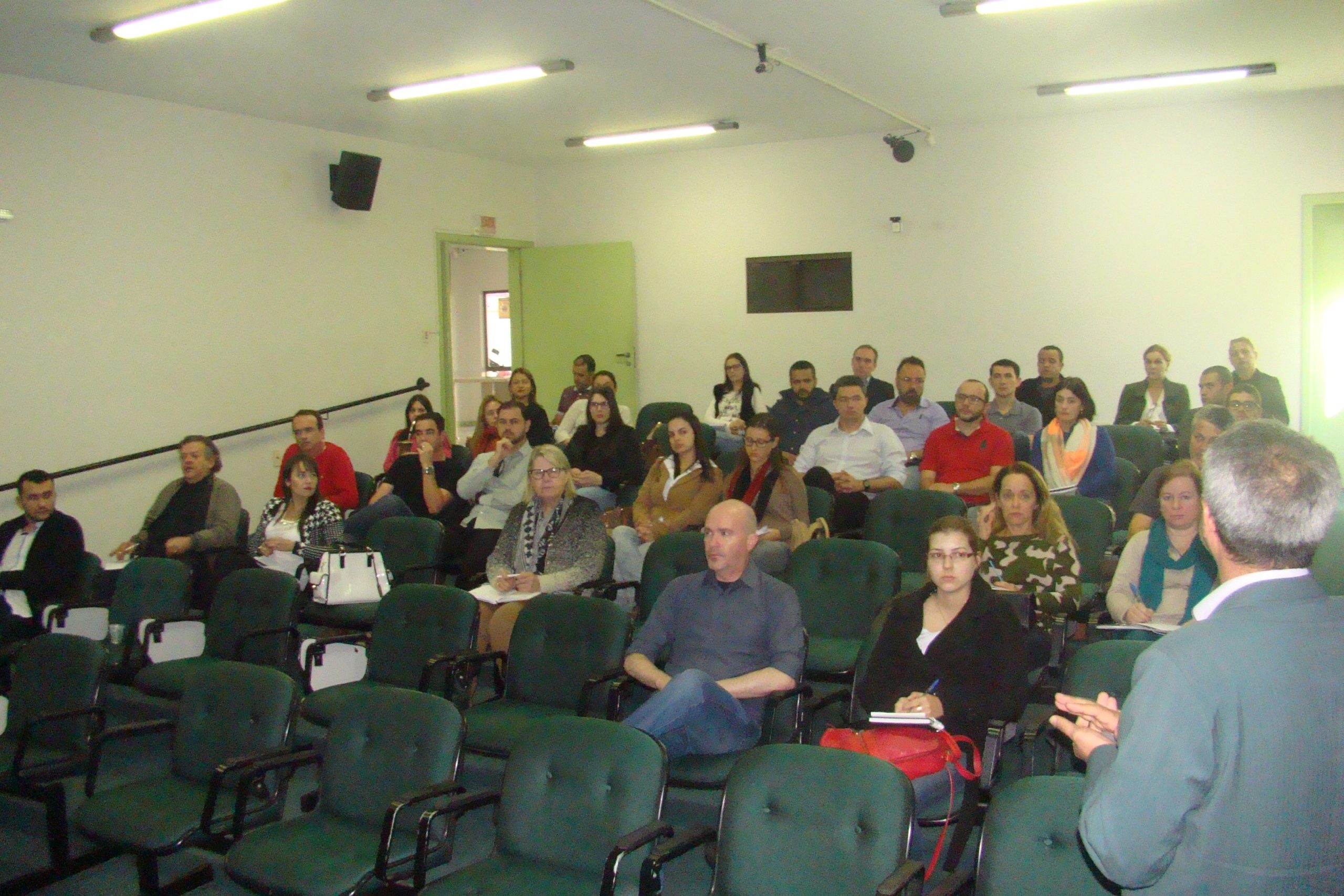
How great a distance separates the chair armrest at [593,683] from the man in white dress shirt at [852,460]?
2.31 metres

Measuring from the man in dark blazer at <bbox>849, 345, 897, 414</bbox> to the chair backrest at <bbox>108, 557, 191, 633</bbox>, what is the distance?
4483 millimetres

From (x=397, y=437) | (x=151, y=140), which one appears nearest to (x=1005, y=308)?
(x=397, y=437)

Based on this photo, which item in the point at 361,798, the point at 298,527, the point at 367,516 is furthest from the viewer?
the point at 367,516

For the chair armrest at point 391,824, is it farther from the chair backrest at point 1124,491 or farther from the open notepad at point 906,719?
the chair backrest at point 1124,491

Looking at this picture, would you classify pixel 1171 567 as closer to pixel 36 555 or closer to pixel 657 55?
pixel 657 55

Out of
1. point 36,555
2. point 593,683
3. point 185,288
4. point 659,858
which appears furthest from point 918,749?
point 185,288

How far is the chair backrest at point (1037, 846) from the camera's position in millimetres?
2178

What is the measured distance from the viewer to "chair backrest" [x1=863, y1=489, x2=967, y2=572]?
4910 millimetres

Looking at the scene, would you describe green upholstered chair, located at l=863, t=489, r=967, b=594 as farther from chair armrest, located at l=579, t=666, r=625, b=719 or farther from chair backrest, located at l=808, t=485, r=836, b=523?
chair armrest, located at l=579, t=666, r=625, b=719

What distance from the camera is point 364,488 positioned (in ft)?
21.4

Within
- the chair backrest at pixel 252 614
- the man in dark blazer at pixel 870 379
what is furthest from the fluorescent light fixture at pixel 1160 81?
the chair backrest at pixel 252 614

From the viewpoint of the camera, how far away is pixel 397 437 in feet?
23.2

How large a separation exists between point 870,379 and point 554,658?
14.3 feet

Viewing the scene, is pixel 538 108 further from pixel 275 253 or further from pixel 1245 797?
pixel 1245 797
